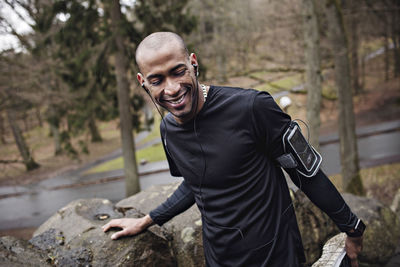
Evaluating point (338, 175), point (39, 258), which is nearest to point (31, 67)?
point (39, 258)

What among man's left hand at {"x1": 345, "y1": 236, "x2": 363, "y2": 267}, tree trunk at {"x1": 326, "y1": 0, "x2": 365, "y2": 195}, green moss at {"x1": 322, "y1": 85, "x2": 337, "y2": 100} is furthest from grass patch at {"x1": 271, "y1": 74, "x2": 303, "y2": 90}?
man's left hand at {"x1": 345, "y1": 236, "x2": 363, "y2": 267}

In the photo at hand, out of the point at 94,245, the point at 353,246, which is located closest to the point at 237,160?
the point at 353,246

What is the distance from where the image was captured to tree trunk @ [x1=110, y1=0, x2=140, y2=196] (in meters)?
9.48

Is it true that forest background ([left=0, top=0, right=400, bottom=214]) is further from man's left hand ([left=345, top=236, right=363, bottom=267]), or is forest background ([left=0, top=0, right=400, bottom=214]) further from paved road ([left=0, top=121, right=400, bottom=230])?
man's left hand ([left=345, top=236, right=363, bottom=267])

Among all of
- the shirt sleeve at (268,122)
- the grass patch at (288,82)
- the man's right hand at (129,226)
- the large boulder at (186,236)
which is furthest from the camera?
the grass patch at (288,82)

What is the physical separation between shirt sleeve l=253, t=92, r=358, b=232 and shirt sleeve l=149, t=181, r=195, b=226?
2.45ft

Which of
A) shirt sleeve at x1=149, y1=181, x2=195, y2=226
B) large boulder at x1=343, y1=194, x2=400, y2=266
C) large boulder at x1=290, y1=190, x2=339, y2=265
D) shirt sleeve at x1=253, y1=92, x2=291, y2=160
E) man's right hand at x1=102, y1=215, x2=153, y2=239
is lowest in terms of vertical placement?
large boulder at x1=343, y1=194, x2=400, y2=266

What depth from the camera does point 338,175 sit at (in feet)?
38.0

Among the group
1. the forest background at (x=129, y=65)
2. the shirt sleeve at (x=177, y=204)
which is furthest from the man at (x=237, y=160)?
the forest background at (x=129, y=65)

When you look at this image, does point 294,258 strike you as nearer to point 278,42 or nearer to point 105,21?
point 105,21

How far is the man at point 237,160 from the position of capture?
60.2 inches

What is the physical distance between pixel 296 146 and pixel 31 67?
10459mm

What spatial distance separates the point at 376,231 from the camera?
4.75 m

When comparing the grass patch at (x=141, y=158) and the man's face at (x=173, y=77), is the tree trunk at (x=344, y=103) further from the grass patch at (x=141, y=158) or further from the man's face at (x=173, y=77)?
the grass patch at (x=141, y=158)
